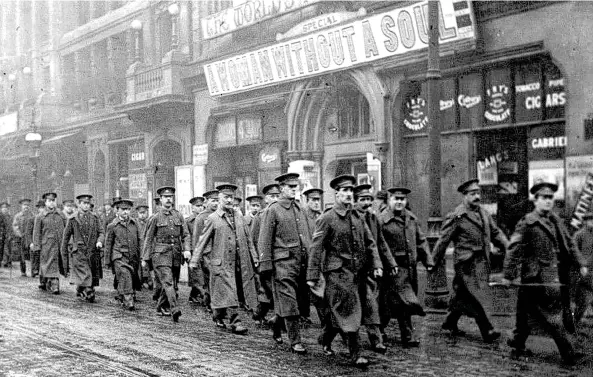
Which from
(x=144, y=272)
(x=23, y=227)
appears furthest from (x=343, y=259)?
(x=23, y=227)

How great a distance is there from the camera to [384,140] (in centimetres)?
1669

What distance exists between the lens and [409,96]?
1652cm

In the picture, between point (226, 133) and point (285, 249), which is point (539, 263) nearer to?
point (285, 249)

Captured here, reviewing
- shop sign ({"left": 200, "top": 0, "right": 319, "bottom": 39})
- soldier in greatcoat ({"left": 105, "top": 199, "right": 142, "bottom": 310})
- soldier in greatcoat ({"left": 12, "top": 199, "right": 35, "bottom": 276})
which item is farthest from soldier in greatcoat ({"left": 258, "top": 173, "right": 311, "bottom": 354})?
soldier in greatcoat ({"left": 12, "top": 199, "right": 35, "bottom": 276})

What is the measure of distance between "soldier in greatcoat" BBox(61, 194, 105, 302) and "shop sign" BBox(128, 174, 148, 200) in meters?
12.2

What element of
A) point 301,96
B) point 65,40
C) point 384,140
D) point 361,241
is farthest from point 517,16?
point 65,40

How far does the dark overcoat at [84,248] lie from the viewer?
13.9 meters

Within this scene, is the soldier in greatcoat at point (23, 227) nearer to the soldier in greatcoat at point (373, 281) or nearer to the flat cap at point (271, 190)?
the flat cap at point (271, 190)

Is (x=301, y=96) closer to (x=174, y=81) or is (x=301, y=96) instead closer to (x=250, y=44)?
(x=250, y=44)

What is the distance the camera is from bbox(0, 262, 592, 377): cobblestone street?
24.0 ft

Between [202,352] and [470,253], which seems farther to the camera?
[470,253]

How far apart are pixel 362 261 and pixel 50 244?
9435 mm

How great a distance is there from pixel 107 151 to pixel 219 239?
20300 millimetres

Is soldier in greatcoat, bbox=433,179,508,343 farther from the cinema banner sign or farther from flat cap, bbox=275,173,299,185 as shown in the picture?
the cinema banner sign
